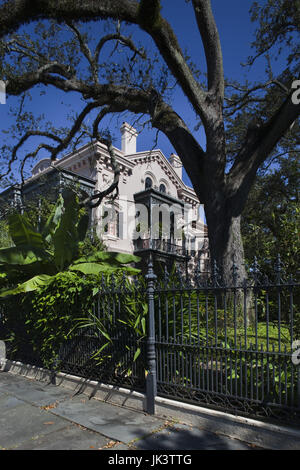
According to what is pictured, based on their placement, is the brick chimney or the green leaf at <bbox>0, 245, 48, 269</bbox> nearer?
the green leaf at <bbox>0, 245, 48, 269</bbox>

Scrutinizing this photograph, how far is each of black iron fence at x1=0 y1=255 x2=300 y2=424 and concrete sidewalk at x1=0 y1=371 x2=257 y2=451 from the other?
0.43 meters

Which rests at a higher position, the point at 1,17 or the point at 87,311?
the point at 1,17

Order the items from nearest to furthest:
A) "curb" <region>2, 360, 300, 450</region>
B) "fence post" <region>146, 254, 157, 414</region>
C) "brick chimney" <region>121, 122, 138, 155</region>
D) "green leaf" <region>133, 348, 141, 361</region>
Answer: "curb" <region>2, 360, 300, 450</region>, "fence post" <region>146, 254, 157, 414</region>, "green leaf" <region>133, 348, 141, 361</region>, "brick chimney" <region>121, 122, 138, 155</region>

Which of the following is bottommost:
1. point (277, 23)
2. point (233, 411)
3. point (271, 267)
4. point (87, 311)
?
point (233, 411)

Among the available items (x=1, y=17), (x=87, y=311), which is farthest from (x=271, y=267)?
(x=1, y=17)

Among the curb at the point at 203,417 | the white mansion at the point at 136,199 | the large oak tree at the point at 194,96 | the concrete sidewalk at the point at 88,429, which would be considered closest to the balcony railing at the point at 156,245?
the white mansion at the point at 136,199

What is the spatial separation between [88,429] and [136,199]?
2052 centimetres

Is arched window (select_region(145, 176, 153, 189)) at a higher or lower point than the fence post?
higher

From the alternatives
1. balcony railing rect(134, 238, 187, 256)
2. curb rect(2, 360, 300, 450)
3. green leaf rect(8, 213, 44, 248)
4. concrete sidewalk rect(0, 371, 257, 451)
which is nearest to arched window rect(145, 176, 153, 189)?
balcony railing rect(134, 238, 187, 256)

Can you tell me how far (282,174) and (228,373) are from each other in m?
15.4

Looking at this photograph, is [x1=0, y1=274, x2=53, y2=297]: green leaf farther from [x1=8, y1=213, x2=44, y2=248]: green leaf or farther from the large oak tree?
the large oak tree

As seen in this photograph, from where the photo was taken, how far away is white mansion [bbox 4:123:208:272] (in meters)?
20.9
